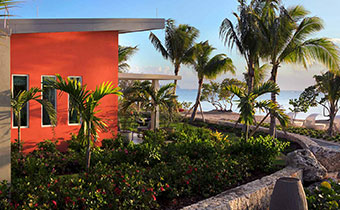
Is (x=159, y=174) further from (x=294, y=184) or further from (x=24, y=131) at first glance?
(x=24, y=131)

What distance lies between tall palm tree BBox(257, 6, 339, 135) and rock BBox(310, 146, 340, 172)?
3508mm

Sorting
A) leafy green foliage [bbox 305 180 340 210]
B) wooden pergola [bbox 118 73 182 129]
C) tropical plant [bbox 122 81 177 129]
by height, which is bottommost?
leafy green foliage [bbox 305 180 340 210]

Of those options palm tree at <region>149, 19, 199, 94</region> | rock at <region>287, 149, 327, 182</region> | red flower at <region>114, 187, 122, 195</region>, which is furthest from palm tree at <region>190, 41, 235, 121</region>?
red flower at <region>114, 187, 122, 195</region>

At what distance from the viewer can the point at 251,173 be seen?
631cm

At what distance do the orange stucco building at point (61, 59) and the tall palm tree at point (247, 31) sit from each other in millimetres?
4308

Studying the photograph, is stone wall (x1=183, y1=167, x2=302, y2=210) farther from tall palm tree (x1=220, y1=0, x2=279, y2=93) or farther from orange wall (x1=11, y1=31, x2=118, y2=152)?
tall palm tree (x1=220, y1=0, x2=279, y2=93)

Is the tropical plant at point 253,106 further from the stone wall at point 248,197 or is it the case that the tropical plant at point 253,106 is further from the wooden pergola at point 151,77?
the wooden pergola at point 151,77

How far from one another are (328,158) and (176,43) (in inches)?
501

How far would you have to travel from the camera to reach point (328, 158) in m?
7.05

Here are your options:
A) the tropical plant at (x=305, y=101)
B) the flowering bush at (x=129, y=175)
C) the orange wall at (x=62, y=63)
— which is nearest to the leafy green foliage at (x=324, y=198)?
the flowering bush at (x=129, y=175)

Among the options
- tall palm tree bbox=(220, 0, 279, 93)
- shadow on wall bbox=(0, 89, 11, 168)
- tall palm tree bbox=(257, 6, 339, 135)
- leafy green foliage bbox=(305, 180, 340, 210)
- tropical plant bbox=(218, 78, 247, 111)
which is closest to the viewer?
shadow on wall bbox=(0, 89, 11, 168)

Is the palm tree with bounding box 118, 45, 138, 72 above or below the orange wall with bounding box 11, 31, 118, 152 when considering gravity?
above

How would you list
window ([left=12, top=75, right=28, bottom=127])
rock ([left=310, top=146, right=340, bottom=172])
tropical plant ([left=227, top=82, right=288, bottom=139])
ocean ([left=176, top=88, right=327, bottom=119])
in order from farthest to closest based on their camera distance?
1. ocean ([left=176, top=88, right=327, bottom=119])
2. window ([left=12, top=75, right=28, bottom=127])
3. tropical plant ([left=227, top=82, right=288, bottom=139])
4. rock ([left=310, top=146, right=340, bottom=172])

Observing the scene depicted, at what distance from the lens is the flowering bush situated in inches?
159
